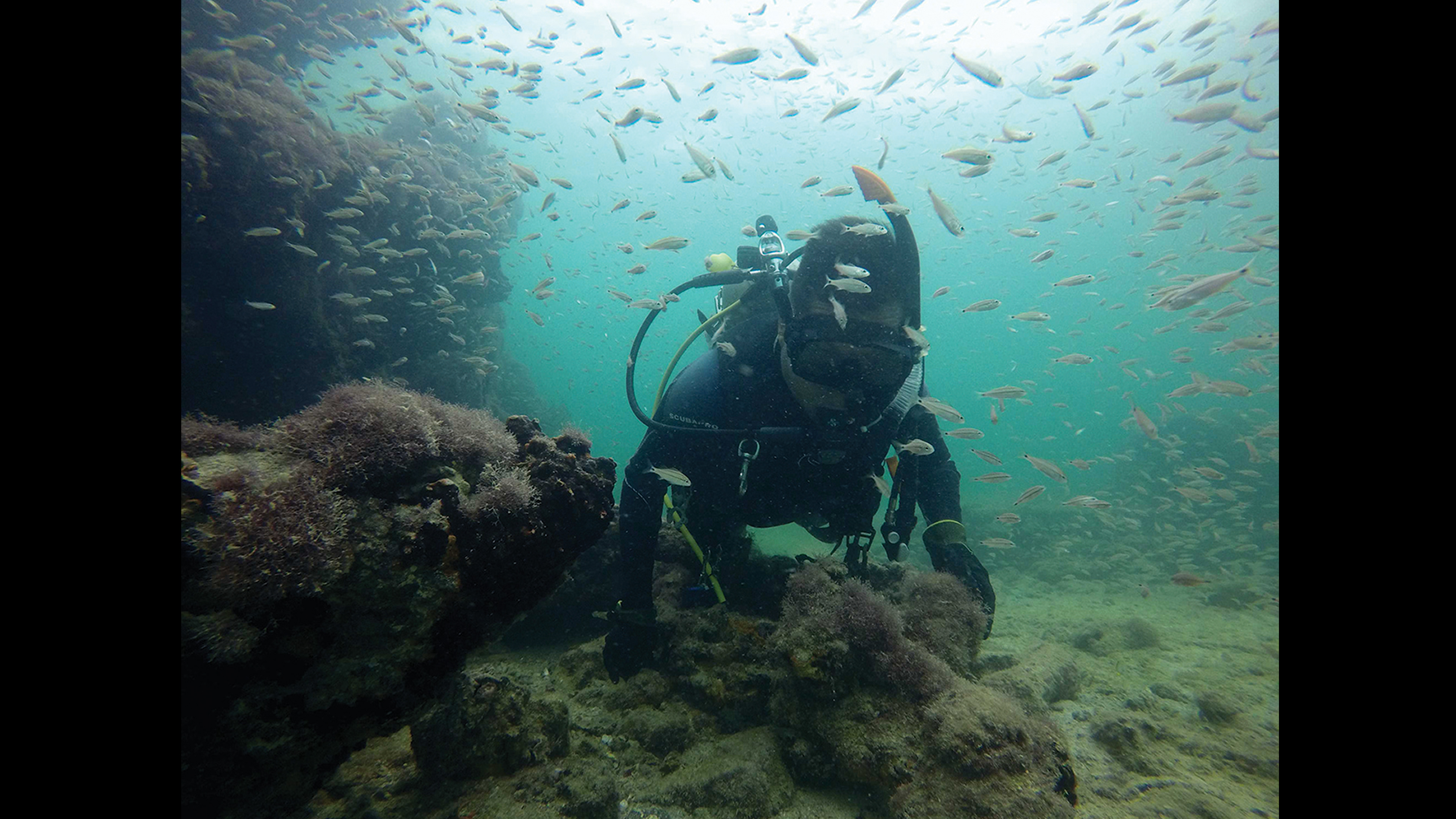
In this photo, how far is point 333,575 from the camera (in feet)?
6.84

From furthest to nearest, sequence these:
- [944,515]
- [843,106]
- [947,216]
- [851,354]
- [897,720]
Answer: [843,106] → [947,216] → [944,515] → [851,354] → [897,720]

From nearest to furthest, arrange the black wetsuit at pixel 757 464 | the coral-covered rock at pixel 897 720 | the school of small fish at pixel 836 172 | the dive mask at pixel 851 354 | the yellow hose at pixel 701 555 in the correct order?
1. the coral-covered rock at pixel 897 720
2. the dive mask at pixel 851 354
3. the black wetsuit at pixel 757 464
4. the yellow hose at pixel 701 555
5. the school of small fish at pixel 836 172

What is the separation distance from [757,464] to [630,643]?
177 centimetres

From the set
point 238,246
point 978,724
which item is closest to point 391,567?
point 978,724

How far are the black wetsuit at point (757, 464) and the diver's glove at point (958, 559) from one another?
23cm

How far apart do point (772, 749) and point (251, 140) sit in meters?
11.6

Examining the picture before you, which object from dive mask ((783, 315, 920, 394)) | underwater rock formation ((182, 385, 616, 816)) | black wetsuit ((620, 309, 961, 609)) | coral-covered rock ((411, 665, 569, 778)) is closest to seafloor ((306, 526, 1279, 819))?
coral-covered rock ((411, 665, 569, 778))

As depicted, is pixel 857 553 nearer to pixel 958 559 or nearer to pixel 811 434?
pixel 958 559

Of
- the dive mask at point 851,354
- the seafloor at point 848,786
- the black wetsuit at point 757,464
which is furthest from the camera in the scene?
the black wetsuit at point 757,464

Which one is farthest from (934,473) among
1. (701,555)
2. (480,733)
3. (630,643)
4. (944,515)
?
(480,733)

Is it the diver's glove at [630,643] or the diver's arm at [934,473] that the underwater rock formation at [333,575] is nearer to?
the diver's glove at [630,643]

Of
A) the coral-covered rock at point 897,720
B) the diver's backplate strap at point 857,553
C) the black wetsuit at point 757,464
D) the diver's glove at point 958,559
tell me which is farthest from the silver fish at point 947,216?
the coral-covered rock at point 897,720

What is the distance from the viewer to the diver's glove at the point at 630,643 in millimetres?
3633
